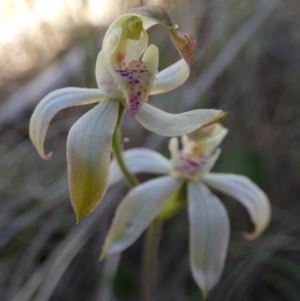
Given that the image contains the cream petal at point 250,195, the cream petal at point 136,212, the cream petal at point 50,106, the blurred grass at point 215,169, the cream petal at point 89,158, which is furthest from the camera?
the blurred grass at point 215,169

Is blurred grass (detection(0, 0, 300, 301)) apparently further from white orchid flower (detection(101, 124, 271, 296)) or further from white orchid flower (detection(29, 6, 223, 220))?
white orchid flower (detection(29, 6, 223, 220))

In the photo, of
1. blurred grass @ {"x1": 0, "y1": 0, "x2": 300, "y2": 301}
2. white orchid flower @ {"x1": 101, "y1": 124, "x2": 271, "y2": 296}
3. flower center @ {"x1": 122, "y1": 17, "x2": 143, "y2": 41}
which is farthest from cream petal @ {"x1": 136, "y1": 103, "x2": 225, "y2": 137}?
blurred grass @ {"x1": 0, "y1": 0, "x2": 300, "y2": 301}

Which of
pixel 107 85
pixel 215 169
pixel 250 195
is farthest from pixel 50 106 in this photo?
pixel 215 169

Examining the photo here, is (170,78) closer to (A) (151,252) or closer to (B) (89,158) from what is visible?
(B) (89,158)

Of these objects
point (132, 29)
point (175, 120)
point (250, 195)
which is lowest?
point (250, 195)

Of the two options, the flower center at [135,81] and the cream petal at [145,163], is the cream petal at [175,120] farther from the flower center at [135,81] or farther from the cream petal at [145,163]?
the cream petal at [145,163]

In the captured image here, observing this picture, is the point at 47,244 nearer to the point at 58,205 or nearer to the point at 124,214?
the point at 58,205

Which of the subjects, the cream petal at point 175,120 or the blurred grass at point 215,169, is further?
the blurred grass at point 215,169

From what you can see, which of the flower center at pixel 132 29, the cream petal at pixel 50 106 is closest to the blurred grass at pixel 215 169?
the cream petal at pixel 50 106

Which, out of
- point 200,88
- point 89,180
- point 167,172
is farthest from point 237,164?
point 89,180
